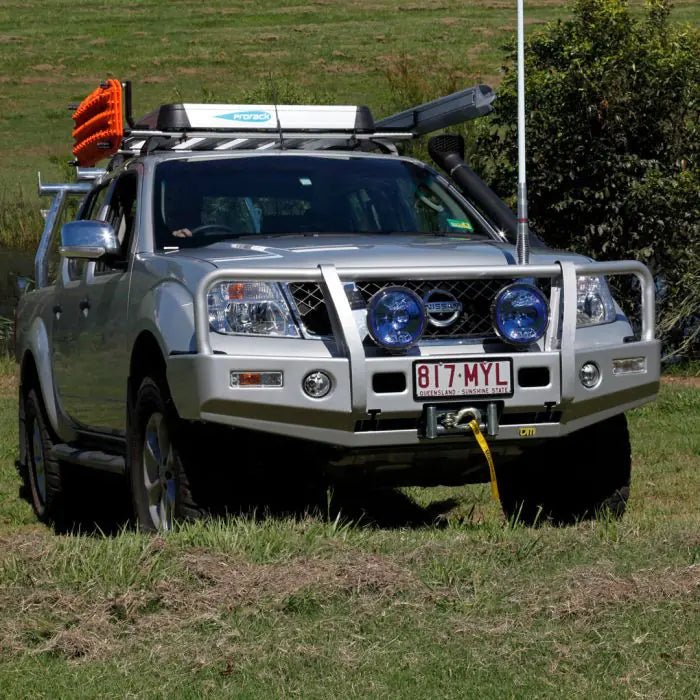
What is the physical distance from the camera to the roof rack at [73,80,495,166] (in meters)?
8.25

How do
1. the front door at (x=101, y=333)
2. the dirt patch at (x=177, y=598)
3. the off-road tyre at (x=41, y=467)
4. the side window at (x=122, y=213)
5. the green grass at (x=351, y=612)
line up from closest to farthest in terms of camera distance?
the green grass at (x=351, y=612)
the dirt patch at (x=177, y=598)
the front door at (x=101, y=333)
the side window at (x=122, y=213)
the off-road tyre at (x=41, y=467)

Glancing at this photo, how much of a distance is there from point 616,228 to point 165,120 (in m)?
9.53

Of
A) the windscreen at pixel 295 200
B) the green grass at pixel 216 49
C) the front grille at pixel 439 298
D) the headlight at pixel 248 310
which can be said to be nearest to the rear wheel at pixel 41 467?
the windscreen at pixel 295 200

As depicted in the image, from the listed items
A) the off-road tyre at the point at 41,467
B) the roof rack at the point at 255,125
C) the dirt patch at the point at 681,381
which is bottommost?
the dirt patch at the point at 681,381

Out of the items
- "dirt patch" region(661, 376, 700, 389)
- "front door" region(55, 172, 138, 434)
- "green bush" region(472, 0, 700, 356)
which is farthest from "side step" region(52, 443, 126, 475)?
"green bush" region(472, 0, 700, 356)

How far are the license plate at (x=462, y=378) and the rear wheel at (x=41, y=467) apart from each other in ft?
10.2

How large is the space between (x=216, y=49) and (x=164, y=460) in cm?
5957

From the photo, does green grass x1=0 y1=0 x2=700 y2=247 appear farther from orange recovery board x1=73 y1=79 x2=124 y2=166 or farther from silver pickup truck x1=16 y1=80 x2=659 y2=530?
silver pickup truck x1=16 y1=80 x2=659 y2=530

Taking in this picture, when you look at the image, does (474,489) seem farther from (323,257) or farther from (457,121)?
(323,257)

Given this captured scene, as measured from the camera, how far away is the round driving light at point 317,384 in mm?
6074

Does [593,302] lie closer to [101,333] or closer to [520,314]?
[520,314]

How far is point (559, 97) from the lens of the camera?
1717cm

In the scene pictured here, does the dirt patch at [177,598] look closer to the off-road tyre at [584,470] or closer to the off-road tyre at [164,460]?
the off-road tyre at [164,460]

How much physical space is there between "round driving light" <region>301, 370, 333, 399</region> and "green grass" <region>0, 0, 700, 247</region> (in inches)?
1389
